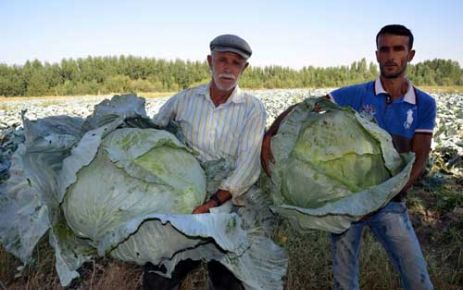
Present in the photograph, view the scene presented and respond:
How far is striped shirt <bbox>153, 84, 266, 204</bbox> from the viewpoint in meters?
2.74

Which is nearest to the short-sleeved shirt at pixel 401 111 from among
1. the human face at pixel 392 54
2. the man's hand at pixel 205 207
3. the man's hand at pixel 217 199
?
the human face at pixel 392 54

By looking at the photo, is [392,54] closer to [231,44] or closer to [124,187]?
[231,44]

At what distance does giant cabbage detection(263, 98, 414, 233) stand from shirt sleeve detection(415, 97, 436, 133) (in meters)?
0.46

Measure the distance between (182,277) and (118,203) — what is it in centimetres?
81

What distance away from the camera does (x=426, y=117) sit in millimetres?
2779

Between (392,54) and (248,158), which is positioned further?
(392,54)

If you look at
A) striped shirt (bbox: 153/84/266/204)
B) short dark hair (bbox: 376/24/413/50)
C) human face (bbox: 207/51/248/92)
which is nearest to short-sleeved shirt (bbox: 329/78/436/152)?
Answer: short dark hair (bbox: 376/24/413/50)

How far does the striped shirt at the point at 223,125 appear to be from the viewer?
9.00 ft

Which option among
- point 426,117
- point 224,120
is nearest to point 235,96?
point 224,120

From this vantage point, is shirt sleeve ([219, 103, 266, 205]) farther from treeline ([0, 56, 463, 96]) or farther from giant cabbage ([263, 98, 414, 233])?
treeline ([0, 56, 463, 96])

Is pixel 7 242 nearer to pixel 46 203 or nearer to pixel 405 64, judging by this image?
pixel 46 203

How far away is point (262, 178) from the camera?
555 centimetres

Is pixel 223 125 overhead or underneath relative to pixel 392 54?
underneath

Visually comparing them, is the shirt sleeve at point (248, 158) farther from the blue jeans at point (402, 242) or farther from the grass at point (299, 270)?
the grass at point (299, 270)
